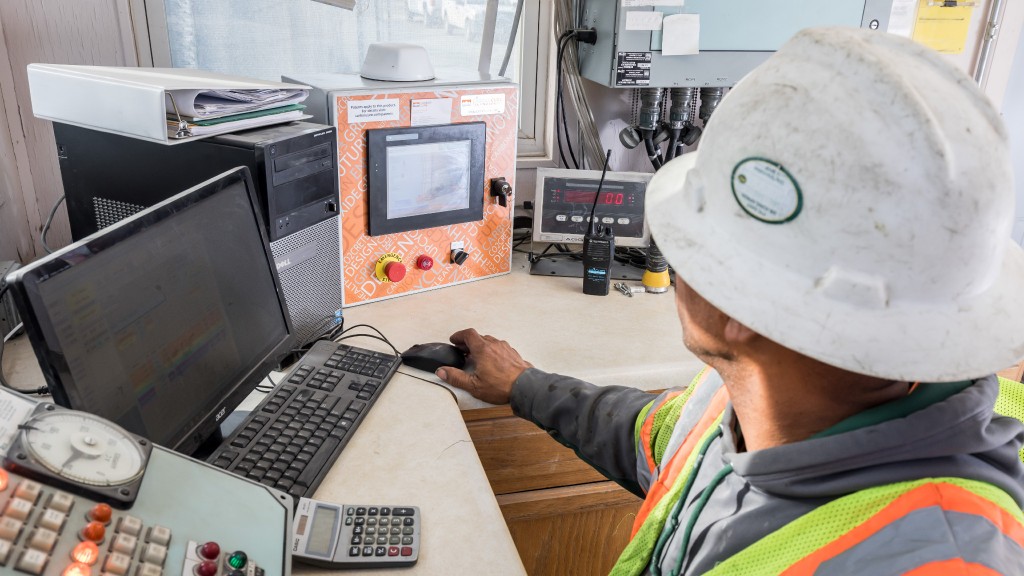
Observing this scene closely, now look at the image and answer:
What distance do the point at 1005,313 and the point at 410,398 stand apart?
0.87 metres

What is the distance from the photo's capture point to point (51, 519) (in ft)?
2.07

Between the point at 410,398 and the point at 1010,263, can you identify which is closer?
the point at 1010,263

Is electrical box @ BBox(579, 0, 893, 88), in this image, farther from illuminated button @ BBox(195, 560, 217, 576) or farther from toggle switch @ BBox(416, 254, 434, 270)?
illuminated button @ BBox(195, 560, 217, 576)

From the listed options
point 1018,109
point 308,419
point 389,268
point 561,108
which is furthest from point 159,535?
point 1018,109

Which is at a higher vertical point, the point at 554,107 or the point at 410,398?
the point at 554,107

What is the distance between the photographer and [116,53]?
5.58 feet

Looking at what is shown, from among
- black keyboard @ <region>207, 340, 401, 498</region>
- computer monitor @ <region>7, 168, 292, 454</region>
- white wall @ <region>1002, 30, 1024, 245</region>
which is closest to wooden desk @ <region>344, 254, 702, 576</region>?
black keyboard @ <region>207, 340, 401, 498</region>

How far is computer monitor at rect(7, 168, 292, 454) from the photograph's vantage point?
792 millimetres

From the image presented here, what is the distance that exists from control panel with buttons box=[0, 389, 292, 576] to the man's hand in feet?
1.73

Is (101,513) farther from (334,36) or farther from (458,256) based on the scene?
(334,36)

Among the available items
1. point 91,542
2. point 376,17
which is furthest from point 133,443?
point 376,17

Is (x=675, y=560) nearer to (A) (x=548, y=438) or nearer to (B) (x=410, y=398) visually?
(B) (x=410, y=398)

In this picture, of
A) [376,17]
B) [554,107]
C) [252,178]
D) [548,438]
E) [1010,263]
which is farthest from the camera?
[554,107]

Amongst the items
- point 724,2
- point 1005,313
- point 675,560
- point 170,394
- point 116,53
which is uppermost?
point 724,2
